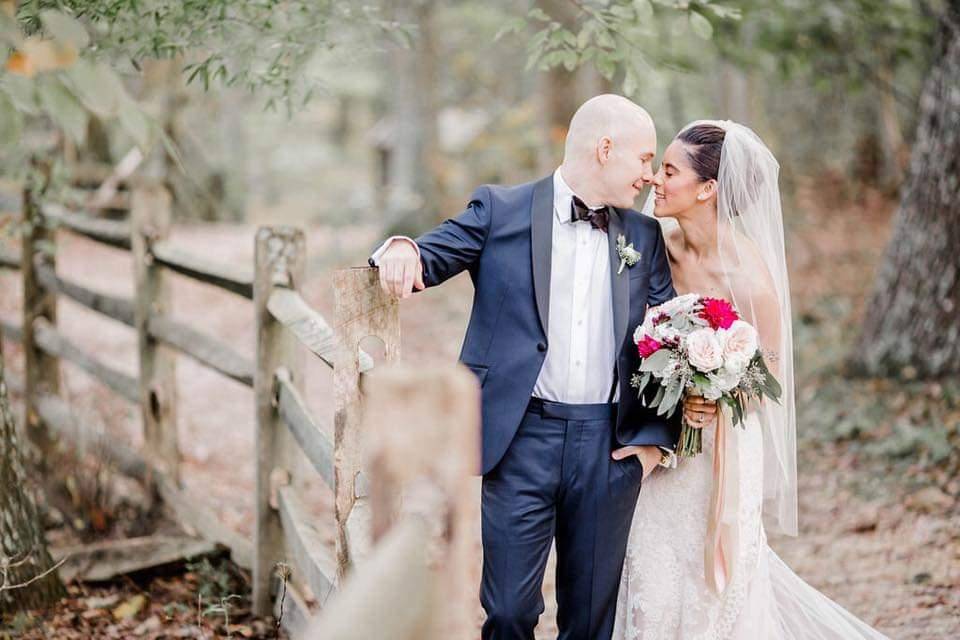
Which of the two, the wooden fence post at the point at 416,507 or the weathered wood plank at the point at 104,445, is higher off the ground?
the wooden fence post at the point at 416,507

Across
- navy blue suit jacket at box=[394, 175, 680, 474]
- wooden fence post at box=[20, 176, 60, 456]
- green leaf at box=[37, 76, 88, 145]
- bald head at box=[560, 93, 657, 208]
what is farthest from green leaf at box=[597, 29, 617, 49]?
wooden fence post at box=[20, 176, 60, 456]

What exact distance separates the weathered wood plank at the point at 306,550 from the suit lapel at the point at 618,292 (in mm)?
1346

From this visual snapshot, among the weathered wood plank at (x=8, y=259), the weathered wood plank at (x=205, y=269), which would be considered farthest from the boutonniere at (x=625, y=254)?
the weathered wood plank at (x=8, y=259)

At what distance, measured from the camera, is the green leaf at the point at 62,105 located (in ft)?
6.09

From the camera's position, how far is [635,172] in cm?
308

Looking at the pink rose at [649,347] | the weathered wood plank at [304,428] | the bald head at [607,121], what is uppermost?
the bald head at [607,121]

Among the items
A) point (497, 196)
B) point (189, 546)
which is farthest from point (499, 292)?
point (189, 546)

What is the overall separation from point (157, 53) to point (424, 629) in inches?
129

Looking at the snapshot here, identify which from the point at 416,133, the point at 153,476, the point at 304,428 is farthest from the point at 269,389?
the point at 416,133

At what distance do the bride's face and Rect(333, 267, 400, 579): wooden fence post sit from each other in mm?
1241

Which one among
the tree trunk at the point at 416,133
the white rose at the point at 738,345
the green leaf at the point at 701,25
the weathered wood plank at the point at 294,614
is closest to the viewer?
the white rose at the point at 738,345

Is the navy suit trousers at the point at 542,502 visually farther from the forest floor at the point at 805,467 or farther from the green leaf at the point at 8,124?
the green leaf at the point at 8,124

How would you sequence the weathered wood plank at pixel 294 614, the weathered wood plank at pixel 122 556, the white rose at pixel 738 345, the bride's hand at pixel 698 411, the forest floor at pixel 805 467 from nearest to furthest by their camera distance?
the white rose at pixel 738 345
the bride's hand at pixel 698 411
the weathered wood plank at pixel 294 614
the forest floor at pixel 805 467
the weathered wood plank at pixel 122 556

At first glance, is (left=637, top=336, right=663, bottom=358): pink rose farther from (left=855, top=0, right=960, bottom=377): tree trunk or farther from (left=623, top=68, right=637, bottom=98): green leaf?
(left=855, top=0, right=960, bottom=377): tree trunk
